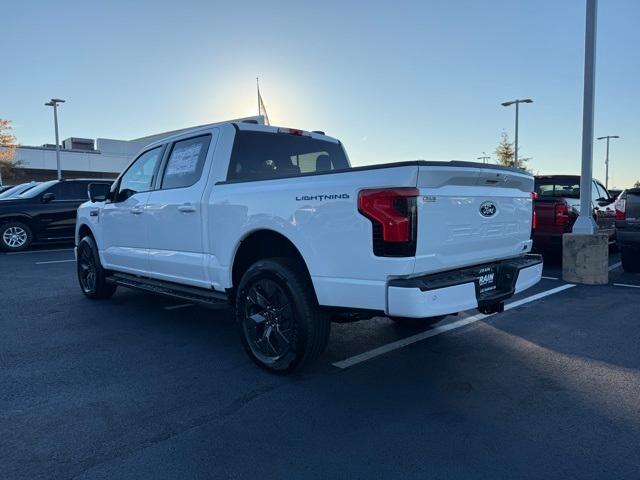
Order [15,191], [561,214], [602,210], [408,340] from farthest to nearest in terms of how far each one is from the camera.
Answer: [15,191] → [602,210] → [561,214] → [408,340]

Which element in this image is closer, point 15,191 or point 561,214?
point 561,214

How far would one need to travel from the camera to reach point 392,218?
2.96m

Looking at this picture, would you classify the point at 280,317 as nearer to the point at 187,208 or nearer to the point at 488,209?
the point at 187,208

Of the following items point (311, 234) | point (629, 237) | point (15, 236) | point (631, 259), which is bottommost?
point (631, 259)

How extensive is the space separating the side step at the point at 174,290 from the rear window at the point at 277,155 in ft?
3.50

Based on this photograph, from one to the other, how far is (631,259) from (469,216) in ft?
21.2

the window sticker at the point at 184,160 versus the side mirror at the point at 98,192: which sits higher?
the window sticker at the point at 184,160

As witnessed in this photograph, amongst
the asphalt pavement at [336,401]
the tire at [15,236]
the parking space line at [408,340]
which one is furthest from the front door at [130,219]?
the tire at [15,236]

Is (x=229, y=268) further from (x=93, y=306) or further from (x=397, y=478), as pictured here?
(x=93, y=306)

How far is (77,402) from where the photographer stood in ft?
11.0

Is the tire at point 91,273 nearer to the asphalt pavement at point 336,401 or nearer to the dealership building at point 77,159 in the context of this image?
the asphalt pavement at point 336,401

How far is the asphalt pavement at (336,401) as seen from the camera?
2.56 m

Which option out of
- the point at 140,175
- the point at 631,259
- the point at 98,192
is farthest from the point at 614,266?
the point at 98,192

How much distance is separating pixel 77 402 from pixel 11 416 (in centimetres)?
38
